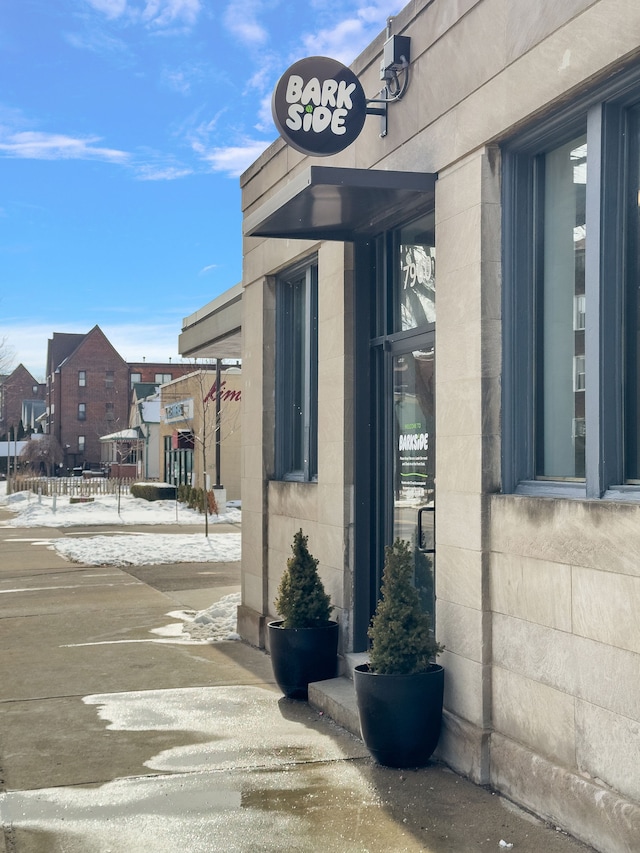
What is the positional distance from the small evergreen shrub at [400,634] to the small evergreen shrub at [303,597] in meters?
1.69

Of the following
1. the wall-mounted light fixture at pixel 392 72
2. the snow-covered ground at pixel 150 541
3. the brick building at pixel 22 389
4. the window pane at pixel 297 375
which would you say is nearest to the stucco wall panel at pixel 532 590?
the wall-mounted light fixture at pixel 392 72

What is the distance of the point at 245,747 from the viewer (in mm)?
6039

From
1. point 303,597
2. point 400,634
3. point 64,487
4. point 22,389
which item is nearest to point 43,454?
point 22,389

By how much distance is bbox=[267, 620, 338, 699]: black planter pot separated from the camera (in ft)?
23.6

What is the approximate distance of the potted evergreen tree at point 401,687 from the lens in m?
5.36

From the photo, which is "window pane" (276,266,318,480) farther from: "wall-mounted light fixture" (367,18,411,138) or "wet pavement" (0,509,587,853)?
"wall-mounted light fixture" (367,18,411,138)

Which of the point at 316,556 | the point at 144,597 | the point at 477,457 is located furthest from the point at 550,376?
the point at 144,597

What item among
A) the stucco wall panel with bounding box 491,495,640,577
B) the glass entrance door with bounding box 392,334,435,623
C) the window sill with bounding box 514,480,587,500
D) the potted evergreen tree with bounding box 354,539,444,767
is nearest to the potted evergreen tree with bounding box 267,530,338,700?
the glass entrance door with bounding box 392,334,435,623

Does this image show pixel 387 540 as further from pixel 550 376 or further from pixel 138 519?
pixel 138 519

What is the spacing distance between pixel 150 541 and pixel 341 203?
15.2m

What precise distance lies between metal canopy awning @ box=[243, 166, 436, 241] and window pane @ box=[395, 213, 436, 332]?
145 mm

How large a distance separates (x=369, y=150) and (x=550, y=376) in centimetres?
276

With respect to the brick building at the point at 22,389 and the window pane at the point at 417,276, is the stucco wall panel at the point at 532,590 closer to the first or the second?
the window pane at the point at 417,276

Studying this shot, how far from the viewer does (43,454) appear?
7831cm
